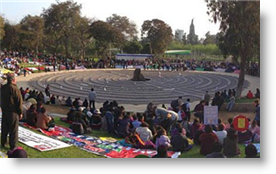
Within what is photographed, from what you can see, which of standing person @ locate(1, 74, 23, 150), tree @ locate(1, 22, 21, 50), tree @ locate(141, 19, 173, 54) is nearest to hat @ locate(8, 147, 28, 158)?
standing person @ locate(1, 74, 23, 150)

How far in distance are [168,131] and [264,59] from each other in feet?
15.5

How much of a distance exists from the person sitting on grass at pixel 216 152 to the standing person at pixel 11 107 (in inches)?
208

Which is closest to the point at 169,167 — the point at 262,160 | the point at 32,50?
the point at 262,160

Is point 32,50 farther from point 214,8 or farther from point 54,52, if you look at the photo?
point 214,8

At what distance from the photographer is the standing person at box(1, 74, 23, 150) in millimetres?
8375

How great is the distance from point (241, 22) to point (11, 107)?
1395 centimetres

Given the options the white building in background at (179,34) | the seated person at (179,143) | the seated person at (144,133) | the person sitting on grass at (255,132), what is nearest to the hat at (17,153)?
the seated person at (144,133)

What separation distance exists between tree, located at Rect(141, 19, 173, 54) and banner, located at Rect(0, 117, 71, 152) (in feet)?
183

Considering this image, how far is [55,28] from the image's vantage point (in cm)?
5744

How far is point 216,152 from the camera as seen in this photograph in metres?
8.91

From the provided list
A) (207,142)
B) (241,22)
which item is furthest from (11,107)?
(241,22)

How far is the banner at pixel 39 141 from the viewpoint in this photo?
9137 mm

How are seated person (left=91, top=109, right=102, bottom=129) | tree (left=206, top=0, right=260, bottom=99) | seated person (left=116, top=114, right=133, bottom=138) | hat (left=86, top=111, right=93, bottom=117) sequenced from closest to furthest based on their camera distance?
seated person (left=116, top=114, right=133, bottom=138) → seated person (left=91, top=109, right=102, bottom=129) → hat (left=86, top=111, right=93, bottom=117) → tree (left=206, top=0, right=260, bottom=99)

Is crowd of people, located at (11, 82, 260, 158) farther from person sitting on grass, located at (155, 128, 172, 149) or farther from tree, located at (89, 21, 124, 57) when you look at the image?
tree, located at (89, 21, 124, 57)
